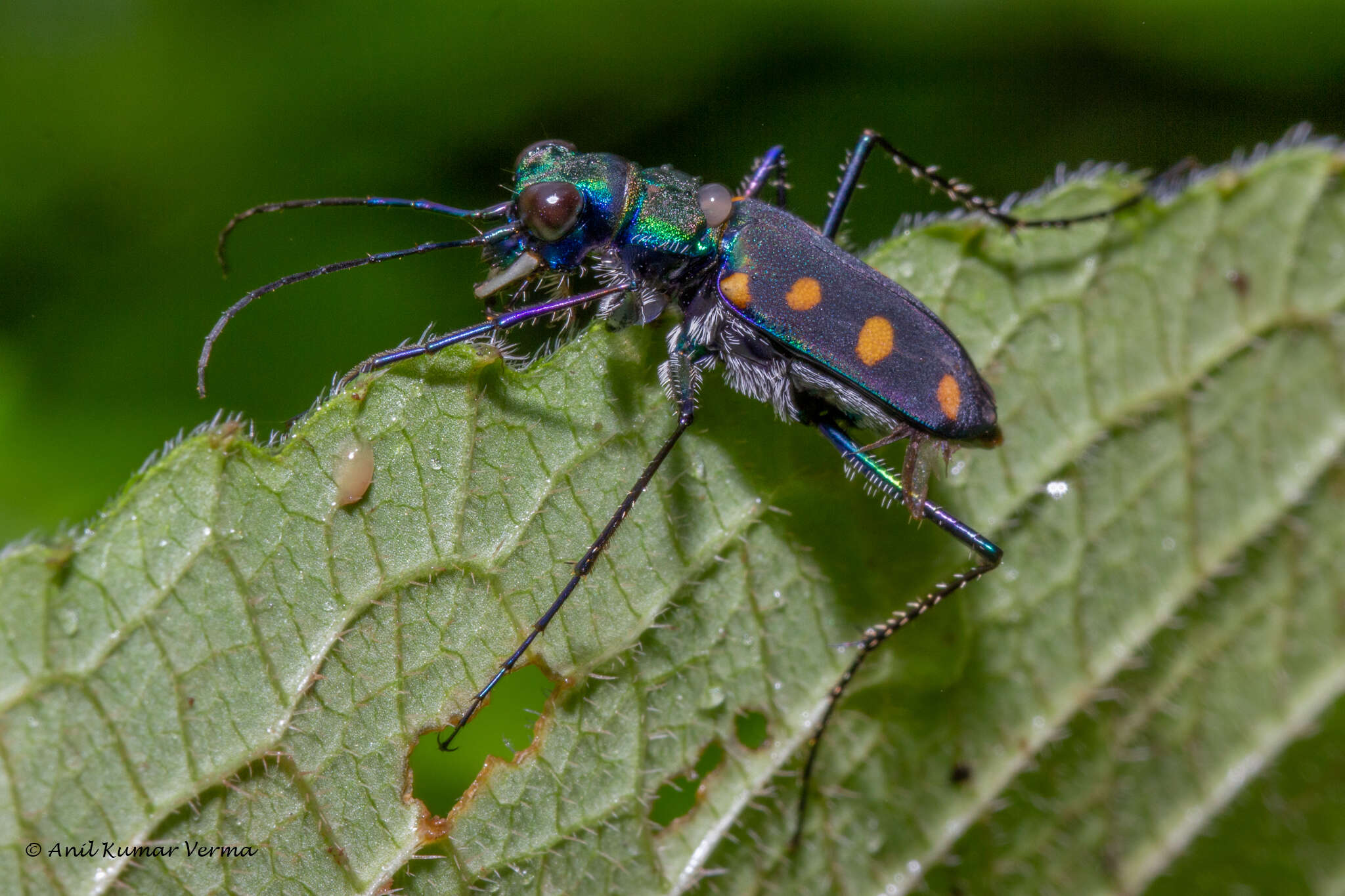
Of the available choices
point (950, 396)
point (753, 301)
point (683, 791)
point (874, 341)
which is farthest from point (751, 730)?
point (753, 301)

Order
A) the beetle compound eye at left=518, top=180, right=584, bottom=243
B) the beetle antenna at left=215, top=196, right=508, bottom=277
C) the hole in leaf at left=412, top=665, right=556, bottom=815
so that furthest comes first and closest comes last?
the beetle compound eye at left=518, top=180, right=584, bottom=243 < the beetle antenna at left=215, top=196, right=508, bottom=277 < the hole in leaf at left=412, top=665, right=556, bottom=815

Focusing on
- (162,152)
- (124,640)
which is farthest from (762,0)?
(124,640)

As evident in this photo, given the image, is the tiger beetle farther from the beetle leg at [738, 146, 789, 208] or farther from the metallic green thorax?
the beetle leg at [738, 146, 789, 208]

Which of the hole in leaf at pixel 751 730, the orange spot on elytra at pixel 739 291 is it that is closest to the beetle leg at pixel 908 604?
the hole in leaf at pixel 751 730

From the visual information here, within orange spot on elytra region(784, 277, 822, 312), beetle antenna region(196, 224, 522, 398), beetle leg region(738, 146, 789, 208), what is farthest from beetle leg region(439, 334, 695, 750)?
beetle leg region(738, 146, 789, 208)

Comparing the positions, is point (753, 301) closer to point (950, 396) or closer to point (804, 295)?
point (804, 295)
